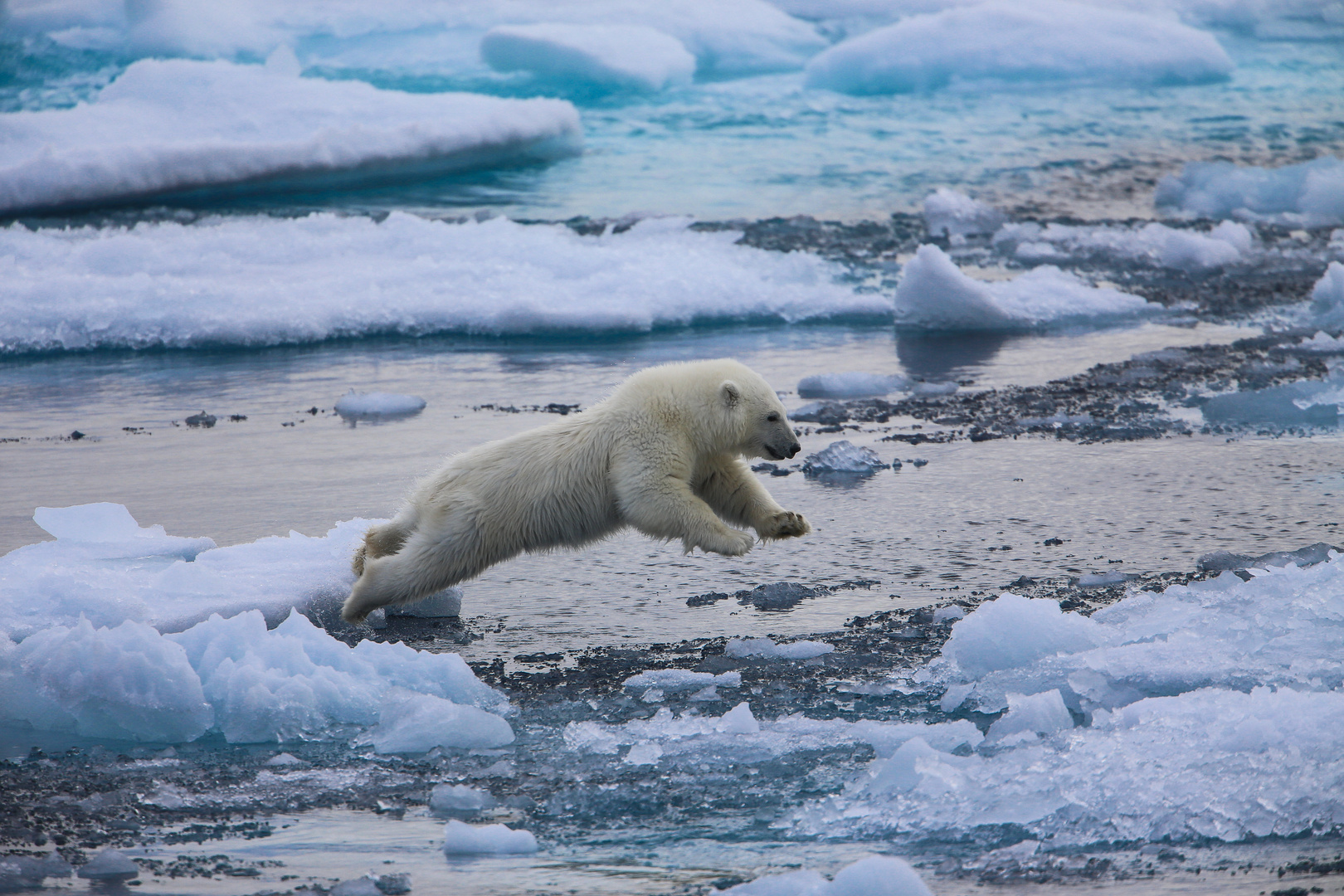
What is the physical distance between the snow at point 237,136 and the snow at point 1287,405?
33.5ft

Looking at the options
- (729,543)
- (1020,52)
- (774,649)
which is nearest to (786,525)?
(729,543)

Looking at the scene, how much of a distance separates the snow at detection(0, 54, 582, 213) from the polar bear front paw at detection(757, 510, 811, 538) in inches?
402

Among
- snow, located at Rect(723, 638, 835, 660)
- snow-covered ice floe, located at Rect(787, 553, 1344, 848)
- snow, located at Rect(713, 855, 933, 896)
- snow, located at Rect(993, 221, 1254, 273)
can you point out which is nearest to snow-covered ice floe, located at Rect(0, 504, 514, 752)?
snow, located at Rect(723, 638, 835, 660)

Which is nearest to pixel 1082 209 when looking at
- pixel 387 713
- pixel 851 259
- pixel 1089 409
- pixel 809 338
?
pixel 851 259

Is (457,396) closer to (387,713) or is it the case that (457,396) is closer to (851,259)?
(387,713)

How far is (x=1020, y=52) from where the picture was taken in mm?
24875

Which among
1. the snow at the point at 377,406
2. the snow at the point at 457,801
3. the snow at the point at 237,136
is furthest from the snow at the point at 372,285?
the snow at the point at 457,801

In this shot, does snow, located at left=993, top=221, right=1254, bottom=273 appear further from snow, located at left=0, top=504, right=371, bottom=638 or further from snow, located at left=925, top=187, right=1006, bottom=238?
snow, located at left=0, top=504, right=371, bottom=638

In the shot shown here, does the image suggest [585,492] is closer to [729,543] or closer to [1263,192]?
[729,543]

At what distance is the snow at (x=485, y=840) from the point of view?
267cm

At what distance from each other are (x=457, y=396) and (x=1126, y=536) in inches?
147

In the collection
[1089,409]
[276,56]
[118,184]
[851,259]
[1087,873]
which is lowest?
[1087,873]

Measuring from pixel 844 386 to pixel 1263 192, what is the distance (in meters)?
9.47

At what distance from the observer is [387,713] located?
334 centimetres
